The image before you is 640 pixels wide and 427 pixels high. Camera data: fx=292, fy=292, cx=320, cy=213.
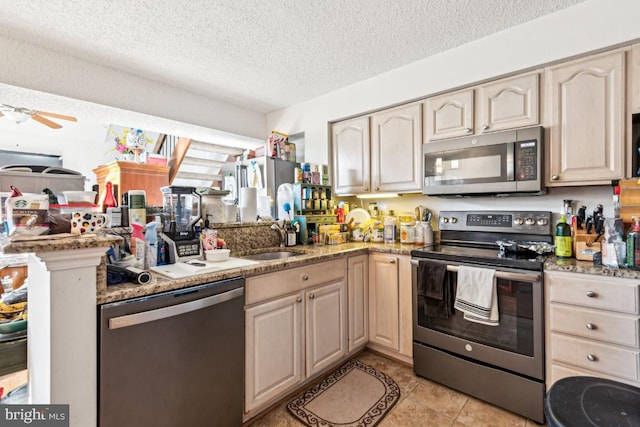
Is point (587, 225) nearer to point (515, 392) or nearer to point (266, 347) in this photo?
point (515, 392)

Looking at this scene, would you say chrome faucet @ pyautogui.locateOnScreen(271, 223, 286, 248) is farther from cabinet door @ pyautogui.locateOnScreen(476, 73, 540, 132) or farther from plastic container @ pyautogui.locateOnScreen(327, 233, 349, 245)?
cabinet door @ pyautogui.locateOnScreen(476, 73, 540, 132)

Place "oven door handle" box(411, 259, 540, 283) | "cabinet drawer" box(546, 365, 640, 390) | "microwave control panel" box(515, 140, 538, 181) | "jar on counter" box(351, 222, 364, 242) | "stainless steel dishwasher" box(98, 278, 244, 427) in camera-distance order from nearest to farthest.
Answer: "stainless steel dishwasher" box(98, 278, 244, 427) < "cabinet drawer" box(546, 365, 640, 390) < "oven door handle" box(411, 259, 540, 283) < "microwave control panel" box(515, 140, 538, 181) < "jar on counter" box(351, 222, 364, 242)

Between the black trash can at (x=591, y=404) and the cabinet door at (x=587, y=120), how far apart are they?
1380 millimetres

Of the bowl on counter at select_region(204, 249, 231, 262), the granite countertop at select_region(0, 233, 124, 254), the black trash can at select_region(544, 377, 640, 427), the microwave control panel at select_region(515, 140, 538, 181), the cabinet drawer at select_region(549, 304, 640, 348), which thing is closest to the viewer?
the black trash can at select_region(544, 377, 640, 427)

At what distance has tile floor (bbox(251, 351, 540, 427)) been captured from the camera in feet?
5.42

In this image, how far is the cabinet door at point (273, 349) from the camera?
1.59 m

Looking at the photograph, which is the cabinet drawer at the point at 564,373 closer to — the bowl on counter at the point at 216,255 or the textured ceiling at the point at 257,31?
the bowl on counter at the point at 216,255

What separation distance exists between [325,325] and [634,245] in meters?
1.76

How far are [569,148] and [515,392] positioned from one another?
4.97 feet

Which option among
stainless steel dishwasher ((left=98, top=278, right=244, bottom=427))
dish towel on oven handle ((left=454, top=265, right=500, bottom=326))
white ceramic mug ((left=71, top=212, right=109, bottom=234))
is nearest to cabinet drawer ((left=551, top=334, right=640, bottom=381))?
dish towel on oven handle ((left=454, top=265, right=500, bottom=326))

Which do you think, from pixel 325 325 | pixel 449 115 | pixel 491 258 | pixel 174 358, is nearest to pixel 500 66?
pixel 449 115

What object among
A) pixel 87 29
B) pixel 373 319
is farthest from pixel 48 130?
pixel 373 319

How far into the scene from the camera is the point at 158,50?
2225 millimetres

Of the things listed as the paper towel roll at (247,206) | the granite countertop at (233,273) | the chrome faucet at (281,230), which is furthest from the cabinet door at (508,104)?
the paper towel roll at (247,206)
